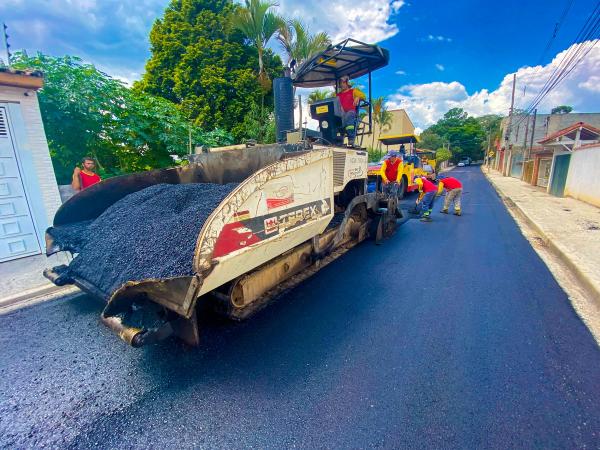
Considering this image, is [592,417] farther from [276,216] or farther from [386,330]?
[276,216]

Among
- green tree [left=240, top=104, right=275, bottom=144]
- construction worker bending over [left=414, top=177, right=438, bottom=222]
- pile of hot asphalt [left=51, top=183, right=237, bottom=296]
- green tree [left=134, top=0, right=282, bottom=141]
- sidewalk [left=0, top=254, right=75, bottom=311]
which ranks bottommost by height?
sidewalk [left=0, top=254, right=75, bottom=311]

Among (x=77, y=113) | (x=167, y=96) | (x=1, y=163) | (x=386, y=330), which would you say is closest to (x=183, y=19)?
(x=167, y=96)

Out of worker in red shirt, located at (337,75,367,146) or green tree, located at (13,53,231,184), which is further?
A: green tree, located at (13,53,231,184)

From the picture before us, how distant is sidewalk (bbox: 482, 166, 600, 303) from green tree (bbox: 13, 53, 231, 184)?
6.55 metres

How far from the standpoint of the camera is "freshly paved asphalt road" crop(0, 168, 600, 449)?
1688 mm

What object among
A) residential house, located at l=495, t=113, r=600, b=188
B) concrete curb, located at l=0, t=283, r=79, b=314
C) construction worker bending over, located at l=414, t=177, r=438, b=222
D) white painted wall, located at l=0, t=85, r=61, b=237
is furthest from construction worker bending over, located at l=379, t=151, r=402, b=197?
residential house, located at l=495, t=113, r=600, b=188

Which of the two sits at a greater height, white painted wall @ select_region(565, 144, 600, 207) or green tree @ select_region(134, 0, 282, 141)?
green tree @ select_region(134, 0, 282, 141)

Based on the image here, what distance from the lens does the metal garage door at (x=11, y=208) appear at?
4.61m

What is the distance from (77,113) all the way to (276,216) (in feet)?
19.1

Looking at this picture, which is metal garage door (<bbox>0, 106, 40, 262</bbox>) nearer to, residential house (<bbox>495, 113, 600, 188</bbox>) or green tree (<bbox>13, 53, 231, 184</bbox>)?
green tree (<bbox>13, 53, 231, 184</bbox>)

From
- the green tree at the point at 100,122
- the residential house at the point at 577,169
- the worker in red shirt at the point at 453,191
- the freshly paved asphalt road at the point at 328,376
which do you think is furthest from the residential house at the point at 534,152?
the green tree at the point at 100,122

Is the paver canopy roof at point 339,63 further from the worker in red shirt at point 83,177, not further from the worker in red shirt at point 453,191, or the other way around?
the worker in red shirt at point 453,191

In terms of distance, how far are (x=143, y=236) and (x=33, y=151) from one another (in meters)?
4.34

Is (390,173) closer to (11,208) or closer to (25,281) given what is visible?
(25,281)
